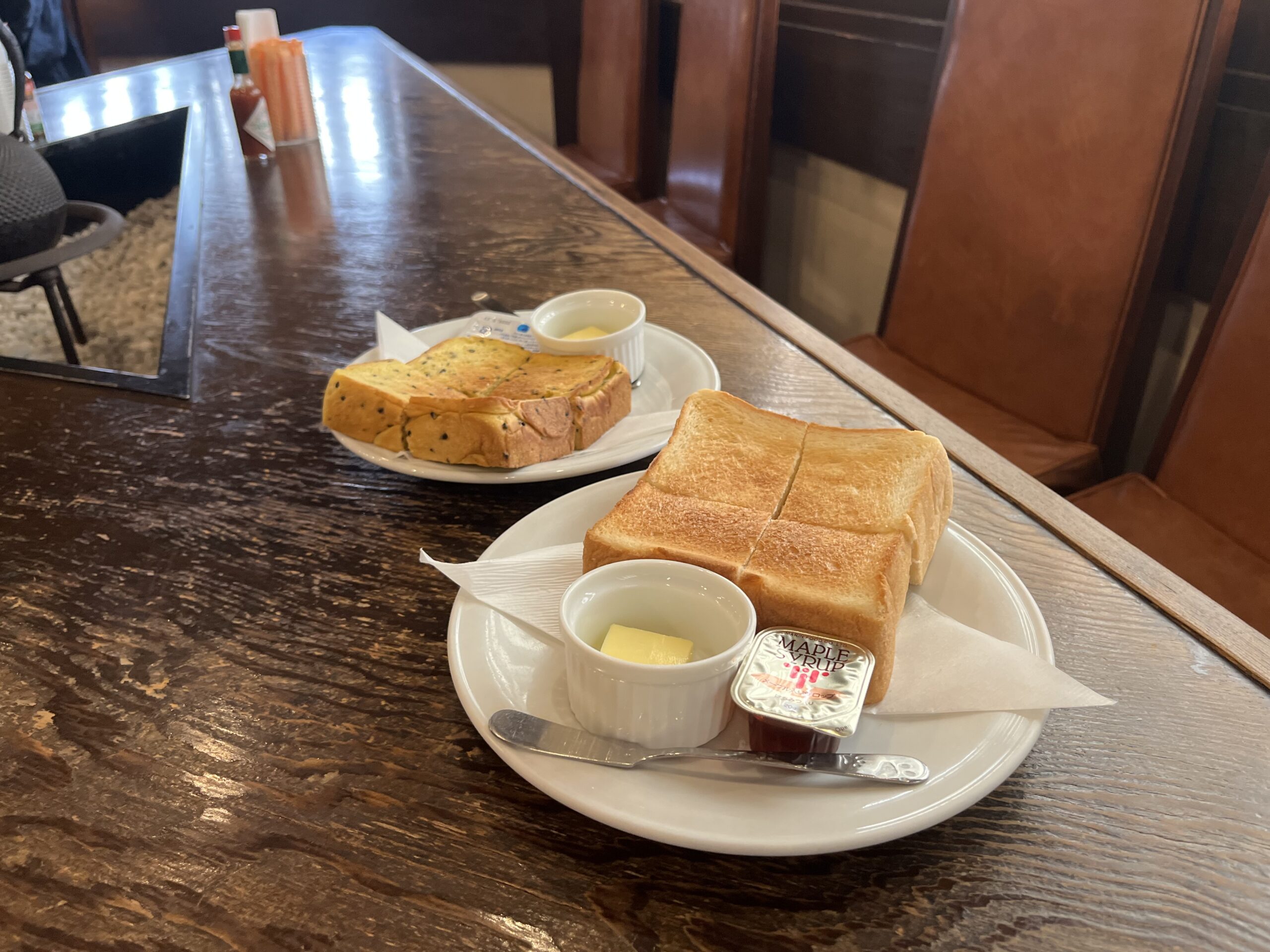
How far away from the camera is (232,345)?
1.09 m

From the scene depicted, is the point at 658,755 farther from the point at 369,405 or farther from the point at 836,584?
the point at 369,405

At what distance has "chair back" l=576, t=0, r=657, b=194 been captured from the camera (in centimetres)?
253

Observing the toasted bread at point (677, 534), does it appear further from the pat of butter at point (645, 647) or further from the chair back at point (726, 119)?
the chair back at point (726, 119)

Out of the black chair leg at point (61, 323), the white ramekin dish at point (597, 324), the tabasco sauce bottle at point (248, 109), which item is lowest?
the black chair leg at point (61, 323)

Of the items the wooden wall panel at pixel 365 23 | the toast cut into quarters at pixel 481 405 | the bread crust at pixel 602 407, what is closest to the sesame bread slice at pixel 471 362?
the toast cut into quarters at pixel 481 405

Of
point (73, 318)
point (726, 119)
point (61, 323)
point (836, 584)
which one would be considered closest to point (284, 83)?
point (73, 318)

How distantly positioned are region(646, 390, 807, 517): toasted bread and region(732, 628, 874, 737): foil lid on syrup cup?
134 mm

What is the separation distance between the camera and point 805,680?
495 mm

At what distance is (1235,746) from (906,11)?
1915mm

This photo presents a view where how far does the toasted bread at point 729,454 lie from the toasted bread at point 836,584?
0.05 metres

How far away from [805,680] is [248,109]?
69.4 inches

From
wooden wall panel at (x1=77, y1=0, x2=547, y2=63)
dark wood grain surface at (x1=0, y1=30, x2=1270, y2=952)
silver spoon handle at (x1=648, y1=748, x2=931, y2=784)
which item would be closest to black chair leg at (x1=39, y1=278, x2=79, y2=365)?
dark wood grain surface at (x1=0, y1=30, x2=1270, y2=952)

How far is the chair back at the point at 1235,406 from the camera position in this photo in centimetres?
111

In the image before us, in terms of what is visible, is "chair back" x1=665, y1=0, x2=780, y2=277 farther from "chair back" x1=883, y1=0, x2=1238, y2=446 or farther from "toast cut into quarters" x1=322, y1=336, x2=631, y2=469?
"toast cut into quarters" x1=322, y1=336, x2=631, y2=469
